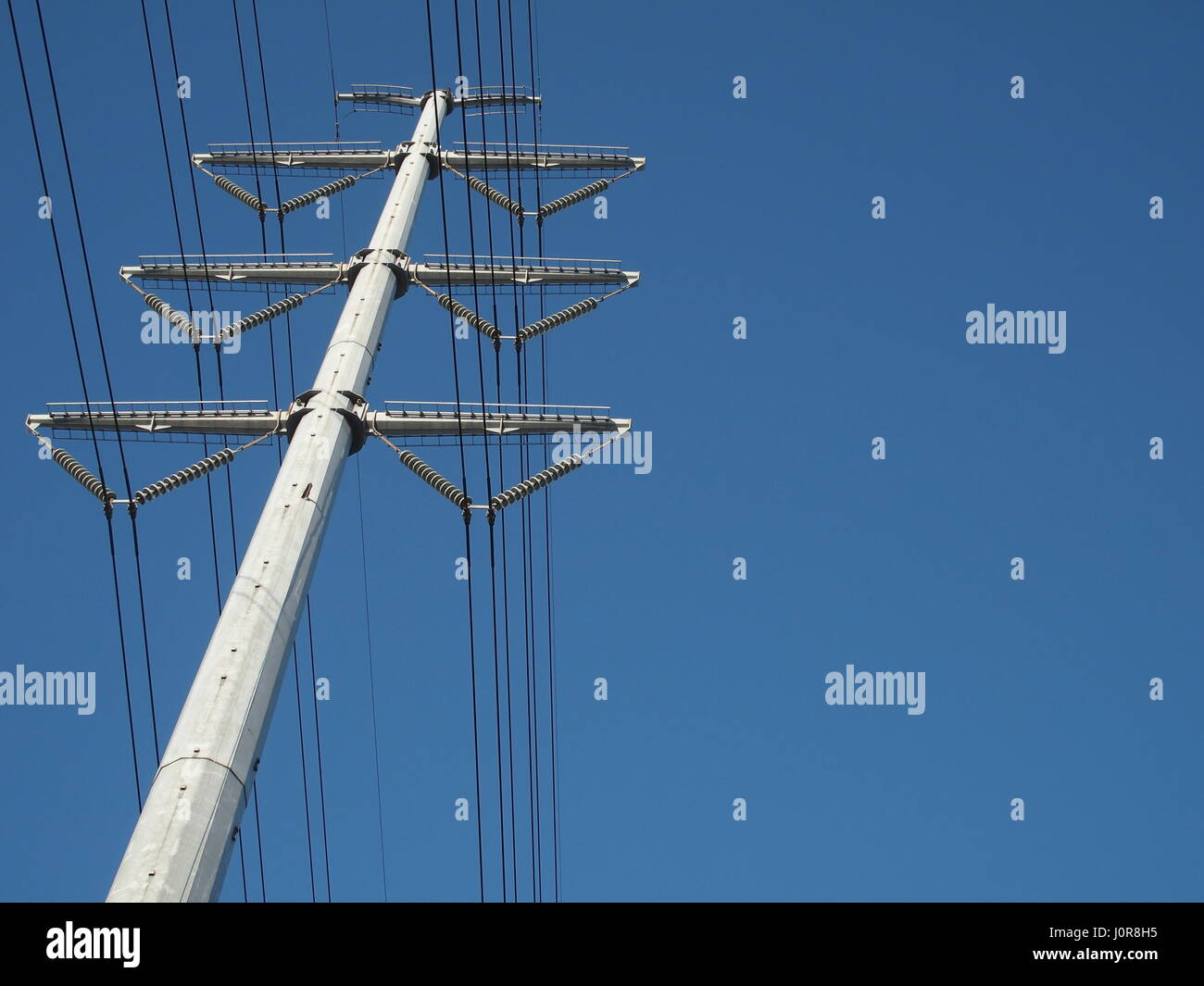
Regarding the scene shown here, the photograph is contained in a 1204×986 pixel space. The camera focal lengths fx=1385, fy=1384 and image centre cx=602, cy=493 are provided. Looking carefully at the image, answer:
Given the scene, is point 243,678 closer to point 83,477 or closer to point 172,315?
point 83,477

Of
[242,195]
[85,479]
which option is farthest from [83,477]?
[242,195]

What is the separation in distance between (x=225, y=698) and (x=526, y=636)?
857 centimetres

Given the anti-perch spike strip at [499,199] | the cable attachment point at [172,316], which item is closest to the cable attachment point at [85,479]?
the cable attachment point at [172,316]

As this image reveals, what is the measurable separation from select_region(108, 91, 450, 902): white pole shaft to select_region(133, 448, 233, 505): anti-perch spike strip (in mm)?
1074

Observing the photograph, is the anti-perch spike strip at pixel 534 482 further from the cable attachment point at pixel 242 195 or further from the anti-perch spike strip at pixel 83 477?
the cable attachment point at pixel 242 195

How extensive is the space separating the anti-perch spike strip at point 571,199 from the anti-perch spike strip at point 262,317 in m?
7.36

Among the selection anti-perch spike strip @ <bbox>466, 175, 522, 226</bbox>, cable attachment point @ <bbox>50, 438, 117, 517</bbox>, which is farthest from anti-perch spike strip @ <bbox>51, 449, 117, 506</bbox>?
anti-perch spike strip @ <bbox>466, 175, 522, 226</bbox>

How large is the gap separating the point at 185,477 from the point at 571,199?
14140 millimetres

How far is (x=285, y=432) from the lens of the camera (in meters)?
18.0

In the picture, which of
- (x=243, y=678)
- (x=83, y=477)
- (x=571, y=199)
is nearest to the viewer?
(x=243, y=678)

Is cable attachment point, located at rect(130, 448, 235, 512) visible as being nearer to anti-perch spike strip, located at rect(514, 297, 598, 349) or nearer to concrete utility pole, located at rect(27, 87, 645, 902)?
concrete utility pole, located at rect(27, 87, 645, 902)

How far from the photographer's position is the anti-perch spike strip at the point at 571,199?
1120 inches
